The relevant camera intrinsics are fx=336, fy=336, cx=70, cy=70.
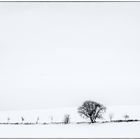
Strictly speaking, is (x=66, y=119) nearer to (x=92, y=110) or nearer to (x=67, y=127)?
(x=67, y=127)

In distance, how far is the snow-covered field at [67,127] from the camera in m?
5.82

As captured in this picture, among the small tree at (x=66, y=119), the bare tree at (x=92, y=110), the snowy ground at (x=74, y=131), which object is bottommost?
the snowy ground at (x=74, y=131)

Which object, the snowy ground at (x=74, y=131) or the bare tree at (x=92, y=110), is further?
the bare tree at (x=92, y=110)

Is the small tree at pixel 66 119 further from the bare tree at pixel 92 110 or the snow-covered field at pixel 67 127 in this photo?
the bare tree at pixel 92 110

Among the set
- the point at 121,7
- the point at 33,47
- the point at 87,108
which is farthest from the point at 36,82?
the point at 121,7

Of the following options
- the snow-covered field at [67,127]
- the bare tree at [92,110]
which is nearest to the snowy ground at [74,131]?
the snow-covered field at [67,127]

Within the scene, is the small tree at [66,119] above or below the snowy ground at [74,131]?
above

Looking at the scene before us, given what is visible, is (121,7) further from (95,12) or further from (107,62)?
(107,62)

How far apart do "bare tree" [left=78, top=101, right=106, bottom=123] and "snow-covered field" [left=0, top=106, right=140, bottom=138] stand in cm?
9

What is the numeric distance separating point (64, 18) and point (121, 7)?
42.6 inches

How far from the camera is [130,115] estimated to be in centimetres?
589

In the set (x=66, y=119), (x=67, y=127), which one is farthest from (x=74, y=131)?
(x=66, y=119)

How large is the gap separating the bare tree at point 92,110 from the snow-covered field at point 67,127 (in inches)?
3.5

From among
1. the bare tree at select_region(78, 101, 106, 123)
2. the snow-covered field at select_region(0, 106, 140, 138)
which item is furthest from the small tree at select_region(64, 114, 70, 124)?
the bare tree at select_region(78, 101, 106, 123)
